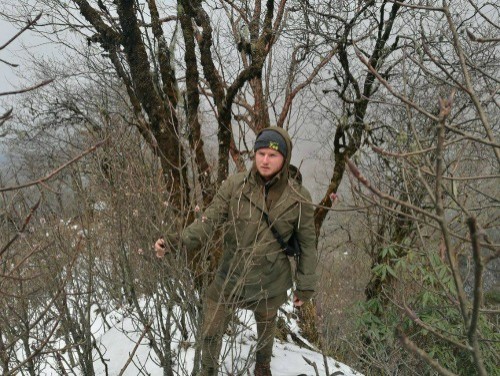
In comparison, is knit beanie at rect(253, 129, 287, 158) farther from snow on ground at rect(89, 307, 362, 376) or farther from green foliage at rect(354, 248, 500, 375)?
green foliage at rect(354, 248, 500, 375)

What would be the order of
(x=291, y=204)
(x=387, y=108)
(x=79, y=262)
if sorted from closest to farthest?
(x=291, y=204)
(x=79, y=262)
(x=387, y=108)

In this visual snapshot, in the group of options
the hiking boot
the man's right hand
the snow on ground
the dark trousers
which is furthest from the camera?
the snow on ground

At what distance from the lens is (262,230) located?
9.89 ft

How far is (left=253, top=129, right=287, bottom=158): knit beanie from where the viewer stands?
298 centimetres

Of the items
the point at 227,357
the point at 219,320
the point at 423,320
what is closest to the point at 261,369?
the point at 227,357

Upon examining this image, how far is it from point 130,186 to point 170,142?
1.33m

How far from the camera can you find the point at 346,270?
1655cm

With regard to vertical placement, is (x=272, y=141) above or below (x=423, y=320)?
above

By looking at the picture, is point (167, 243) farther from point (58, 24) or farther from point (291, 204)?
point (58, 24)

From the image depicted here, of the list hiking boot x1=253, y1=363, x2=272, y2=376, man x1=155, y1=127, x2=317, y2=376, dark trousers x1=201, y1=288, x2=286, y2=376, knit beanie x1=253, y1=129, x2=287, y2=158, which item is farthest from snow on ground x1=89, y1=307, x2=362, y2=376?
knit beanie x1=253, y1=129, x2=287, y2=158

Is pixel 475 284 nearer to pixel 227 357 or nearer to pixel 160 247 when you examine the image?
pixel 160 247

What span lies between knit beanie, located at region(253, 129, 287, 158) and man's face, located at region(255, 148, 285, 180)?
0.03m

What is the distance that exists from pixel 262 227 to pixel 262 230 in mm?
23

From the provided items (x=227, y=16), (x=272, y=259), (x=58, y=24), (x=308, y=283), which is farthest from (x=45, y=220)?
(x=227, y=16)
